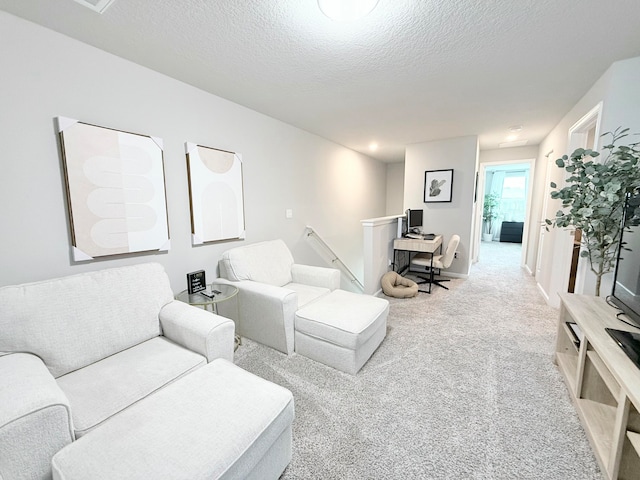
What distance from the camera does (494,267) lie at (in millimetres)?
5211

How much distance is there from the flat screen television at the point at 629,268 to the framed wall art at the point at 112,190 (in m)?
3.10

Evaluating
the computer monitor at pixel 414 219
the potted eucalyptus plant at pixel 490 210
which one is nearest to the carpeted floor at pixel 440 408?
the computer monitor at pixel 414 219

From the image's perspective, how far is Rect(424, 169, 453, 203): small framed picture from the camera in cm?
430

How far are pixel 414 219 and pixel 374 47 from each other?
3084 millimetres

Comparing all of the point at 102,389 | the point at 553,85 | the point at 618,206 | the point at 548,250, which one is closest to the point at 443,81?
the point at 553,85

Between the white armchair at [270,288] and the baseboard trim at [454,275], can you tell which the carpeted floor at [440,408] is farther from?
the baseboard trim at [454,275]

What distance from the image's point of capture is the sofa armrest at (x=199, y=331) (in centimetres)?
153

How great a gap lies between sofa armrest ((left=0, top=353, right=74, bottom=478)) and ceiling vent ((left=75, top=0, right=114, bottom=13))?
183cm

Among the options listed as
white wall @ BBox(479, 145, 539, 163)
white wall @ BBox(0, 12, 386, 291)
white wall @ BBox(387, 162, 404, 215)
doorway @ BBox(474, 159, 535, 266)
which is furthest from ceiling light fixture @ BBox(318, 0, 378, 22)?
doorway @ BBox(474, 159, 535, 266)

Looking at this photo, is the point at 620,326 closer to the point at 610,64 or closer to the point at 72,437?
the point at 610,64

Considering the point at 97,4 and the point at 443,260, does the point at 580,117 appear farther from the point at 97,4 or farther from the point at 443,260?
the point at 97,4

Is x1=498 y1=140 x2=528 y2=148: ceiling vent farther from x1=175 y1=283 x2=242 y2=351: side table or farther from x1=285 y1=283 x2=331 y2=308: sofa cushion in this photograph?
x1=175 y1=283 x2=242 y2=351: side table

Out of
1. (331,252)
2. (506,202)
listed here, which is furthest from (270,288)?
(506,202)

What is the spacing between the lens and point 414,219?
175 inches
